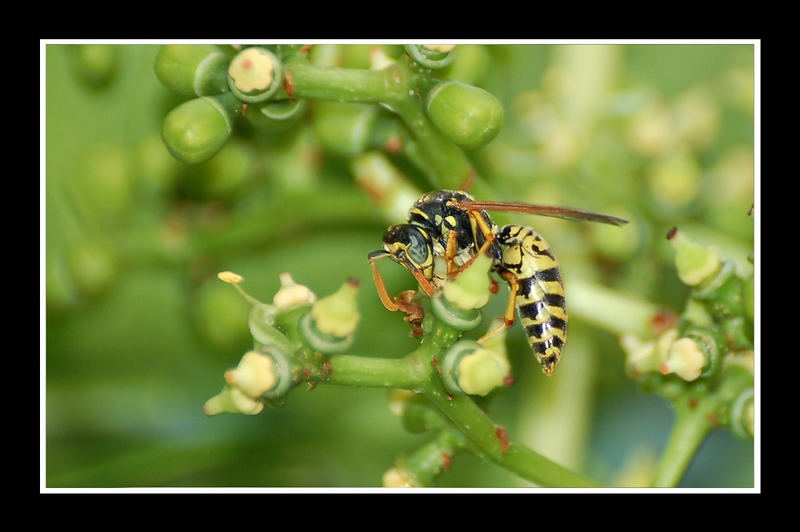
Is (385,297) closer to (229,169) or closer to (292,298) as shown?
(292,298)

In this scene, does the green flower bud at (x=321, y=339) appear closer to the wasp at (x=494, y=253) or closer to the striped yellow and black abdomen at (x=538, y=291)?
the wasp at (x=494, y=253)

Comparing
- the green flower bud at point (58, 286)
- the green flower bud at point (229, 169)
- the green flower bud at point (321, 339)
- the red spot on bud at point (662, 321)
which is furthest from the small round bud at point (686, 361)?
the green flower bud at point (58, 286)

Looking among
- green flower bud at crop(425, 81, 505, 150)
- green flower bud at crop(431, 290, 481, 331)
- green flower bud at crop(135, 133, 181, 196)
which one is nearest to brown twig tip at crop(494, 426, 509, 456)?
green flower bud at crop(431, 290, 481, 331)

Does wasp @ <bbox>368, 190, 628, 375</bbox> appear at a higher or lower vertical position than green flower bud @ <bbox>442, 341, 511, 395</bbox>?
higher

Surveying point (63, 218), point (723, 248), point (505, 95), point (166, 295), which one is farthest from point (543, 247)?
point (63, 218)

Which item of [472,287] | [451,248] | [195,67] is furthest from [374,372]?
[195,67]

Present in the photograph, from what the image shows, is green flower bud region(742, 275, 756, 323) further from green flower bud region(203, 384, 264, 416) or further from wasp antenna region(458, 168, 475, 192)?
green flower bud region(203, 384, 264, 416)

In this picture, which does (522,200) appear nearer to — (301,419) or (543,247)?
(543,247)

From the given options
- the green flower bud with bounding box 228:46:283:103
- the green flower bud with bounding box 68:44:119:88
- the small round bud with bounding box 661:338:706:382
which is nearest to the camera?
the green flower bud with bounding box 228:46:283:103
